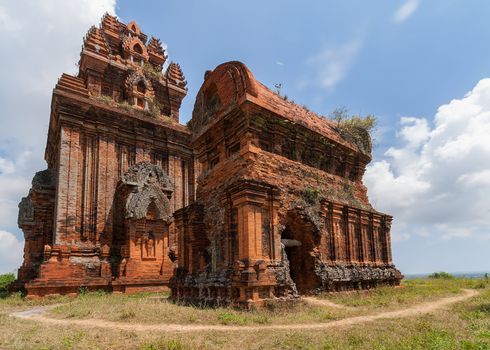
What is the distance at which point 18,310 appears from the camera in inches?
456

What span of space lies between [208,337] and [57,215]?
452 inches

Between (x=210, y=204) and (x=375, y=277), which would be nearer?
(x=210, y=204)

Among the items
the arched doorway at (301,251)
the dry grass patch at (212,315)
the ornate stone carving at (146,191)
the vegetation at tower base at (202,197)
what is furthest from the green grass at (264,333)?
the ornate stone carving at (146,191)

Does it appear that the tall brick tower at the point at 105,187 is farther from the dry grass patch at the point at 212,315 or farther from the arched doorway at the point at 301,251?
the arched doorway at the point at 301,251

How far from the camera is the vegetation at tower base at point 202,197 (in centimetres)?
1042

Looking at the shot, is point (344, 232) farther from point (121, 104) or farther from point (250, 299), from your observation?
point (121, 104)

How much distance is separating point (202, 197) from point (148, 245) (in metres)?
4.51

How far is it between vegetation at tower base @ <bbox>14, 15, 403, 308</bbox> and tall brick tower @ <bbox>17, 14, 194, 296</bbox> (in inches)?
2.0

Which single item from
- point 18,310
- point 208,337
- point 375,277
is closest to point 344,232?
point 375,277

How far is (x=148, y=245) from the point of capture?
15.7 meters

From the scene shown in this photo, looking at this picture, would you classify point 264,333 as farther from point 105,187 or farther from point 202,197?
point 105,187

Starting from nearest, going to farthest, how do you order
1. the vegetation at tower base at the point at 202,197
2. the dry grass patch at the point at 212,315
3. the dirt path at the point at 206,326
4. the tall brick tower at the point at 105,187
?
1. the dirt path at the point at 206,326
2. the dry grass patch at the point at 212,315
3. the vegetation at tower base at the point at 202,197
4. the tall brick tower at the point at 105,187

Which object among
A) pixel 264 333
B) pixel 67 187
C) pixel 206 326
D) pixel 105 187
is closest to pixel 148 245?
pixel 105 187

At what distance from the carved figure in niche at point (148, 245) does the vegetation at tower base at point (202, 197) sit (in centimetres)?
4
